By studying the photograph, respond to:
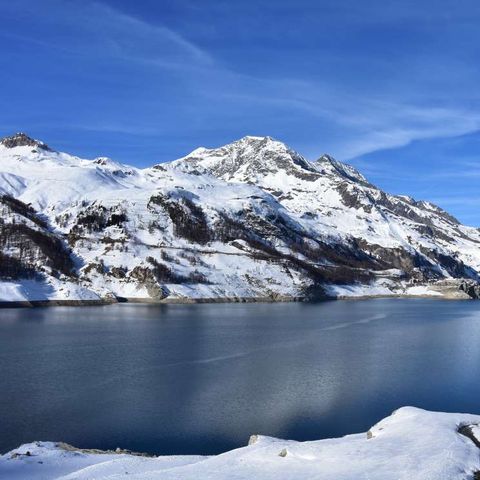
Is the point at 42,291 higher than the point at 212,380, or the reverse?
the point at 42,291

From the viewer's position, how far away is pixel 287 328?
123750mm

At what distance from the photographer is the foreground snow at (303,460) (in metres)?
32.4

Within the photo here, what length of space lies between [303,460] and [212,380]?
3344 cm

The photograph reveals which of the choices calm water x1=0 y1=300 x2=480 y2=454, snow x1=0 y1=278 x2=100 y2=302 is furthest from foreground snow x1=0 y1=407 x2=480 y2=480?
snow x1=0 y1=278 x2=100 y2=302

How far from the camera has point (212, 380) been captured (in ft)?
221

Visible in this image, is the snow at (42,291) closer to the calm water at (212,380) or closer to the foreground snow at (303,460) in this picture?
the calm water at (212,380)

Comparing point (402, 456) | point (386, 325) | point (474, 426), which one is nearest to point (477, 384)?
point (474, 426)

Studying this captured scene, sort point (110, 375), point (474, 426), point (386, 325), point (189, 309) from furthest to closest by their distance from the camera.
Answer: point (189, 309), point (386, 325), point (110, 375), point (474, 426)

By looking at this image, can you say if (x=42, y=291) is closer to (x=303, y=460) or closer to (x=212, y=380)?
(x=212, y=380)

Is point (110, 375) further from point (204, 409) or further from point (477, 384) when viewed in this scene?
point (477, 384)

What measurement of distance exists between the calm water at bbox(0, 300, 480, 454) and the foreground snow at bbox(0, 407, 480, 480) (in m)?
5.98

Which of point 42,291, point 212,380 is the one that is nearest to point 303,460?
point 212,380

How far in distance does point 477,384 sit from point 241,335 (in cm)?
4872

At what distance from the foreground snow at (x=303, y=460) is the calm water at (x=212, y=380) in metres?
5.98
